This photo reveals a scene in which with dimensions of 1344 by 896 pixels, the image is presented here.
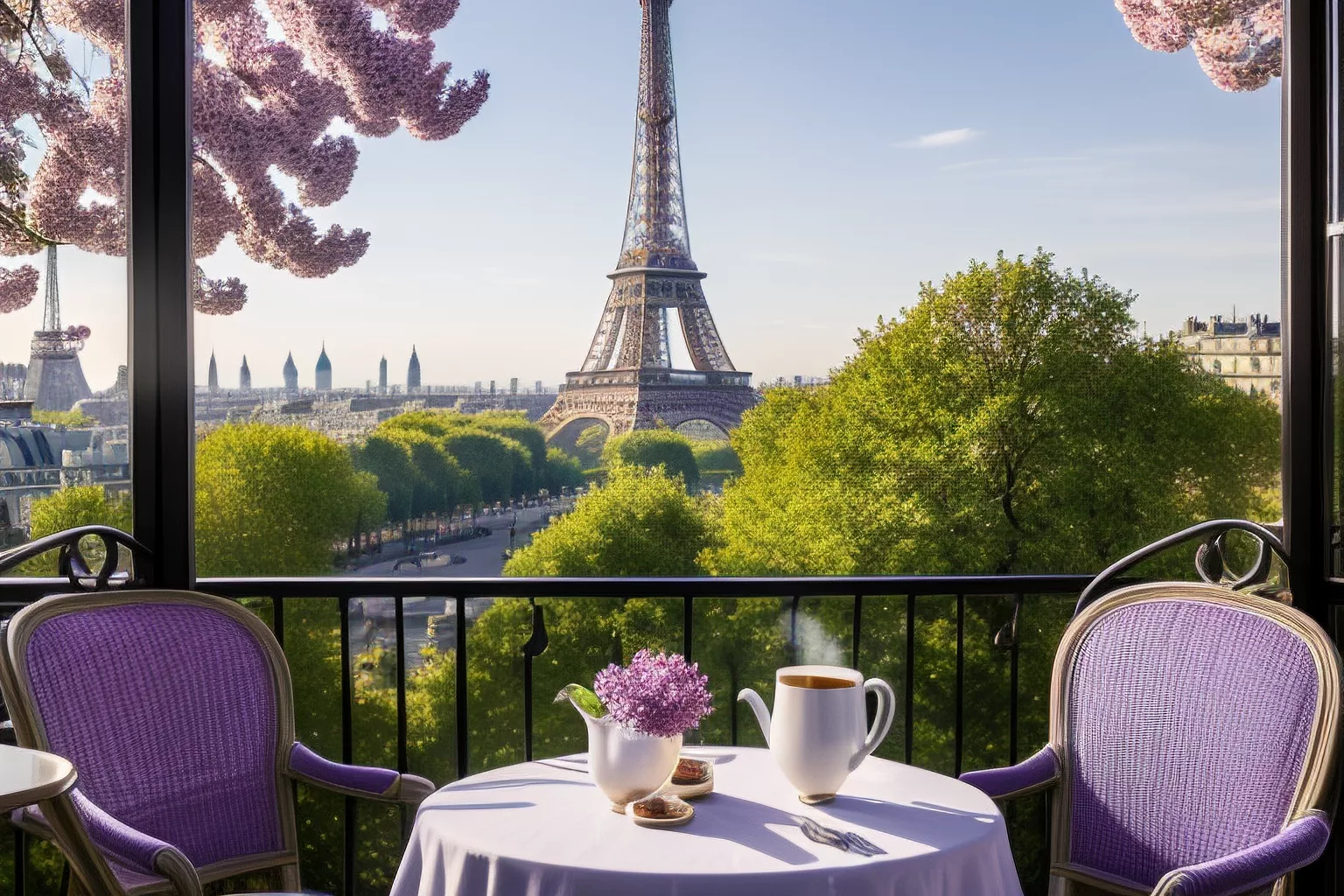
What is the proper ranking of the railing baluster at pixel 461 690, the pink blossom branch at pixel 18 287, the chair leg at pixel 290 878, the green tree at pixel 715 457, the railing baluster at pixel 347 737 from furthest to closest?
the green tree at pixel 715 457 < the pink blossom branch at pixel 18 287 < the railing baluster at pixel 461 690 < the railing baluster at pixel 347 737 < the chair leg at pixel 290 878

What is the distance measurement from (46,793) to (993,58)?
19003mm

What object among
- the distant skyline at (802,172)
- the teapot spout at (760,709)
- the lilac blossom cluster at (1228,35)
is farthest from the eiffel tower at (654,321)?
the teapot spout at (760,709)

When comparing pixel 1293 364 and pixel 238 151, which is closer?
pixel 1293 364

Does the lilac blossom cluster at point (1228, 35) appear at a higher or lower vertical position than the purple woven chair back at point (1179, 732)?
higher

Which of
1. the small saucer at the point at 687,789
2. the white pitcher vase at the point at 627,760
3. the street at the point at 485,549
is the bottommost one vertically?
the street at the point at 485,549

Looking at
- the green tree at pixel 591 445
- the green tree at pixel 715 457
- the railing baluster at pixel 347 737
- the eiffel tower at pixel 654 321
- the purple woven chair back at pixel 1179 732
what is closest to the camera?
the purple woven chair back at pixel 1179 732

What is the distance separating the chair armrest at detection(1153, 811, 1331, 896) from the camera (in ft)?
3.94

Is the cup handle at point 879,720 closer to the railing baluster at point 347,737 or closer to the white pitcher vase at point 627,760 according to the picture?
the white pitcher vase at point 627,760

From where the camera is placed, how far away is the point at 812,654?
17391mm

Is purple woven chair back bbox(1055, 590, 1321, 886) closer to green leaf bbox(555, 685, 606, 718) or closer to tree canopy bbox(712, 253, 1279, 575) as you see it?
green leaf bbox(555, 685, 606, 718)

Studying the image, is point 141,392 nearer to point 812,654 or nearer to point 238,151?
point 238,151

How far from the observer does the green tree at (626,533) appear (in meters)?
15.9

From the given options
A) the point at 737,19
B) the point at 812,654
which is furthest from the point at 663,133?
the point at 812,654

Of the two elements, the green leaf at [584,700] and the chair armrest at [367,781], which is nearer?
the green leaf at [584,700]
